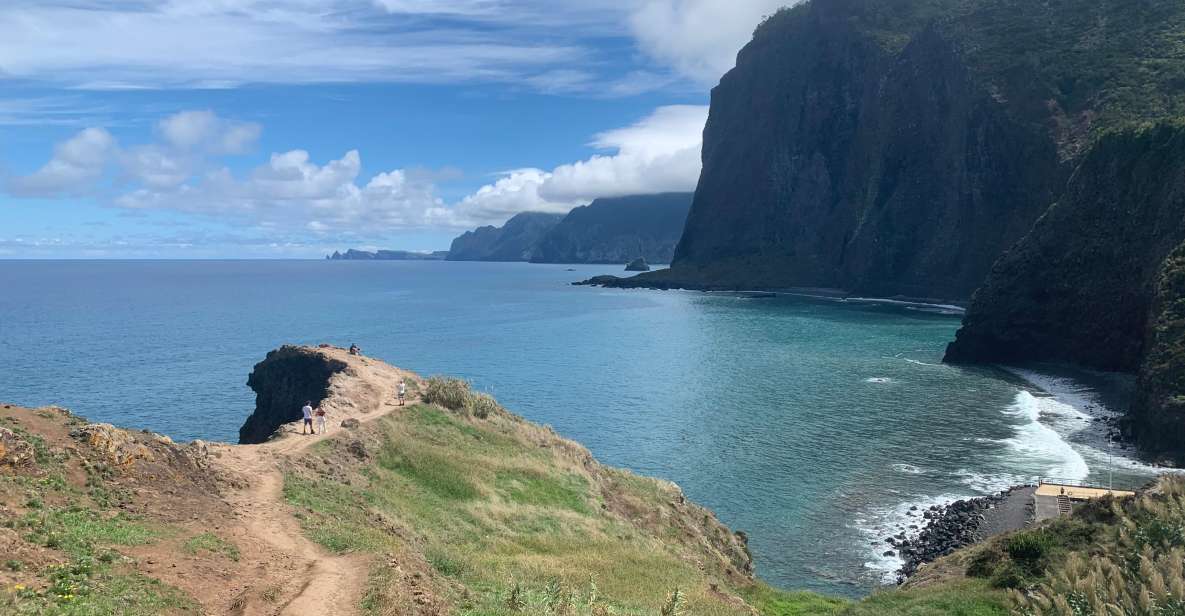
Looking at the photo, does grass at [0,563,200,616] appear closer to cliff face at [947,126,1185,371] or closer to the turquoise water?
the turquoise water

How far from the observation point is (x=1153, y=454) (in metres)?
53.8

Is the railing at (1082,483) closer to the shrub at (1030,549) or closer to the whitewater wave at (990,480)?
the whitewater wave at (990,480)

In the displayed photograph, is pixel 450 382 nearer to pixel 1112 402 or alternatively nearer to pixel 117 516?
pixel 117 516

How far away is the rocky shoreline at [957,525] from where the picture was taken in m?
39.4

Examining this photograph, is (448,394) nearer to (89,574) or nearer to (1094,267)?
(89,574)

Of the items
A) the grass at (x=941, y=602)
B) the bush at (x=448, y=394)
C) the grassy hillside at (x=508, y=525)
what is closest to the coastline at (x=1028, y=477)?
the grass at (x=941, y=602)

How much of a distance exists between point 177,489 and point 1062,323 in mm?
95791

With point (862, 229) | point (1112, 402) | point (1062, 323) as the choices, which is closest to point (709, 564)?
point (1112, 402)

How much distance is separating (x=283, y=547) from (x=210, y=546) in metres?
1.90

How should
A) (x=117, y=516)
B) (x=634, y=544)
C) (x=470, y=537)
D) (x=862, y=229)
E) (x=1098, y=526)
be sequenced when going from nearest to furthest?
1. (x=117, y=516)
2. (x=1098, y=526)
3. (x=470, y=537)
4. (x=634, y=544)
5. (x=862, y=229)

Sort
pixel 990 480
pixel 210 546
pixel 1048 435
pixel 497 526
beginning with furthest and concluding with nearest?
pixel 1048 435, pixel 990 480, pixel 497 526, pixel 210 546

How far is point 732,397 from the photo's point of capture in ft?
257

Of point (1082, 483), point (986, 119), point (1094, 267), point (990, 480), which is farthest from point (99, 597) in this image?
point (986, 119)

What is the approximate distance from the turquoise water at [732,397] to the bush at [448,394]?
16.4m
